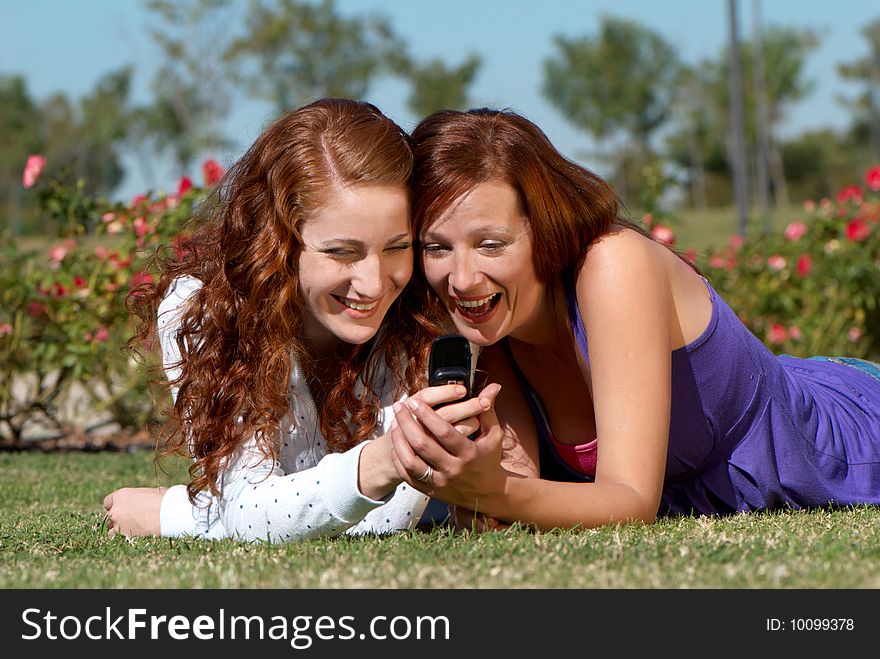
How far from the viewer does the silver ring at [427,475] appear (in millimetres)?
2715

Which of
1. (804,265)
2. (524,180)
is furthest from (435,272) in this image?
(804,265)

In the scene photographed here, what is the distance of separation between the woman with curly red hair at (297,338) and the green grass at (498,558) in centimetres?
15

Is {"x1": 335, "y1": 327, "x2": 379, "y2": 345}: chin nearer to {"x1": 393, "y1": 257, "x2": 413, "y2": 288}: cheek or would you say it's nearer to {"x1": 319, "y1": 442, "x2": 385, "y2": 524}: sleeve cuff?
{"x1": 393, "y1": 257, "x2": 413, "y2": 288}: cheek

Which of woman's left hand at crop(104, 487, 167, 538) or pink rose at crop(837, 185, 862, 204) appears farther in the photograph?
pink rose at crop(837, 185, 862, 204)

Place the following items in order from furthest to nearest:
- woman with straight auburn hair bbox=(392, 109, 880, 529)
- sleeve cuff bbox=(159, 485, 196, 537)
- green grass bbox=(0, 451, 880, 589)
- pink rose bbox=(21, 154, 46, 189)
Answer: pink rose bbox=(21, 154, 46, 189)
sleeve cuff bbox=(159, 485, 196, 537)
woman with straight auburn hair bbox=(392, 109, 880, 529)
green grass bbox=(0, 451, 880, 589)

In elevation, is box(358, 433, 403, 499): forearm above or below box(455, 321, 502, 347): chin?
below

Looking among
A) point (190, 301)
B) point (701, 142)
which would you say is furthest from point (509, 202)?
point (701, 142)

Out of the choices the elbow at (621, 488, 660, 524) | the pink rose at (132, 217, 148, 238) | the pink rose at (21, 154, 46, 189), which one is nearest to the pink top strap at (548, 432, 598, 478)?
the elbow at (621, 488, 660, 524)

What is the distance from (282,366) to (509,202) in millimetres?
808

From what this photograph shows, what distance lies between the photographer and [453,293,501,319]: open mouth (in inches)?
127

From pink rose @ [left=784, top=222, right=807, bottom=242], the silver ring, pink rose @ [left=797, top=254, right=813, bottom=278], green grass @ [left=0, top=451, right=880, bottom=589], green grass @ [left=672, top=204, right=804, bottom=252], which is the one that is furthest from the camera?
green grass @ [left=672, top=204, right=804, bottom=252]

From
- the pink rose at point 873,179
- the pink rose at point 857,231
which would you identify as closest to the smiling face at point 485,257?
the pink rose at point 857,231

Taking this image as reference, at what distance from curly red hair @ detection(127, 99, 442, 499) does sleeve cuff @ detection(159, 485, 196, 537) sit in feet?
0.45
